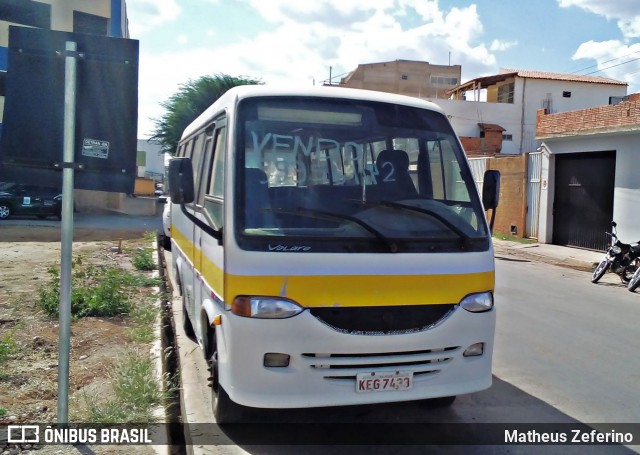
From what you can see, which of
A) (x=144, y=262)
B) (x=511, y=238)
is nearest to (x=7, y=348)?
(x=144, y=262)

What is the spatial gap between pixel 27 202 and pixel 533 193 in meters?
18.5

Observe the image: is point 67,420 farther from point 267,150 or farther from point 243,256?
point 267,150

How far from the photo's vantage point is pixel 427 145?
4.59 metres

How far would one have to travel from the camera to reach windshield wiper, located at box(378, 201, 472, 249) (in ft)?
13.4

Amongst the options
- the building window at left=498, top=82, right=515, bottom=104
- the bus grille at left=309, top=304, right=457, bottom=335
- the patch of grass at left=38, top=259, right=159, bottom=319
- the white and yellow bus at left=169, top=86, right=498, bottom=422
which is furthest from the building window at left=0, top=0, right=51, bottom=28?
the building window at left=498, top=82, right=515, bottom=104

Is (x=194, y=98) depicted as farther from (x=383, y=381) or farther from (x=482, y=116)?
(x=482, y=116)

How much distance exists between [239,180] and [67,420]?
200 centimetres

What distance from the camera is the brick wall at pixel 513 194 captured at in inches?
776

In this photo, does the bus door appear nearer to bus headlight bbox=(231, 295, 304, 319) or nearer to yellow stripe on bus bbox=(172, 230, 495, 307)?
yellow stripe on bus bbox=(172, 230, 495, 307)

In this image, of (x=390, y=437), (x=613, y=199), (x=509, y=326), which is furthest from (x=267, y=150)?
(x=613, y=199)

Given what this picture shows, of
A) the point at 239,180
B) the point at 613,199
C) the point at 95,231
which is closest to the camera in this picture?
the point at 239,180

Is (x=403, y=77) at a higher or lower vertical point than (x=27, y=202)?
higher

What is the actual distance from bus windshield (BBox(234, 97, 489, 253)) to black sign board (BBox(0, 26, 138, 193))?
79cm

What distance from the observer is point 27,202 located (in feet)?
71.9
